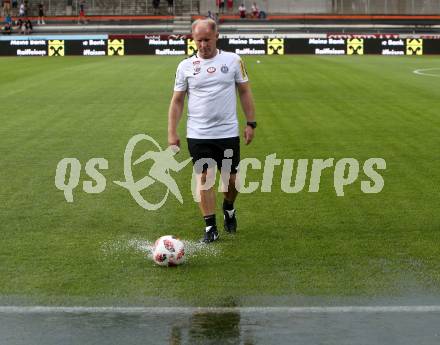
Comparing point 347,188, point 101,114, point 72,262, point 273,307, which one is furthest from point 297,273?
point 101,114

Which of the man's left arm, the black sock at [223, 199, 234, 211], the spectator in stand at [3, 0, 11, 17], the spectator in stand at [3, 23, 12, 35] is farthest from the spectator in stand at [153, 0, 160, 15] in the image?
the man's left arm

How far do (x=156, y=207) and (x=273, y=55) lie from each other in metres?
40.1

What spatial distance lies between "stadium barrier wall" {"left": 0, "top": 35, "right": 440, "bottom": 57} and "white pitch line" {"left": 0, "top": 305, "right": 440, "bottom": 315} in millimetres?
44681

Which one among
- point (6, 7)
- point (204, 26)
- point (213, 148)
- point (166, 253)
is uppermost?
point (6, 7)

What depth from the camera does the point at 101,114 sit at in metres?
21.1

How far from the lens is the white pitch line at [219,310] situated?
721cm

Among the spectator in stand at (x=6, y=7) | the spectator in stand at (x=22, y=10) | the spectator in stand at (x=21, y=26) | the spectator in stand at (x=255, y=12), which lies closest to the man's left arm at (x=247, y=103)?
the spectator in stand at (x=21, y=26)

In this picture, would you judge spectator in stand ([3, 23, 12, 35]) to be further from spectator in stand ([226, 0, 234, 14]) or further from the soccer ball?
the soccer ball

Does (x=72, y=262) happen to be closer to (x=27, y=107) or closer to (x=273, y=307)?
(x=273, y=307)

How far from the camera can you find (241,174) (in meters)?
13.6

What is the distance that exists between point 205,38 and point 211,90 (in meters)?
0.58

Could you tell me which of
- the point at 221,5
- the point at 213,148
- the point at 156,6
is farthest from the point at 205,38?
the point at 156,6

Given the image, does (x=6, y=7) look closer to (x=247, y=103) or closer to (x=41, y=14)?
(x=41, y=14)

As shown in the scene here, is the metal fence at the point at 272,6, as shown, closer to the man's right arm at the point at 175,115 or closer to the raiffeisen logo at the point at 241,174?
the raiffeisen logo at the point at 241,174
